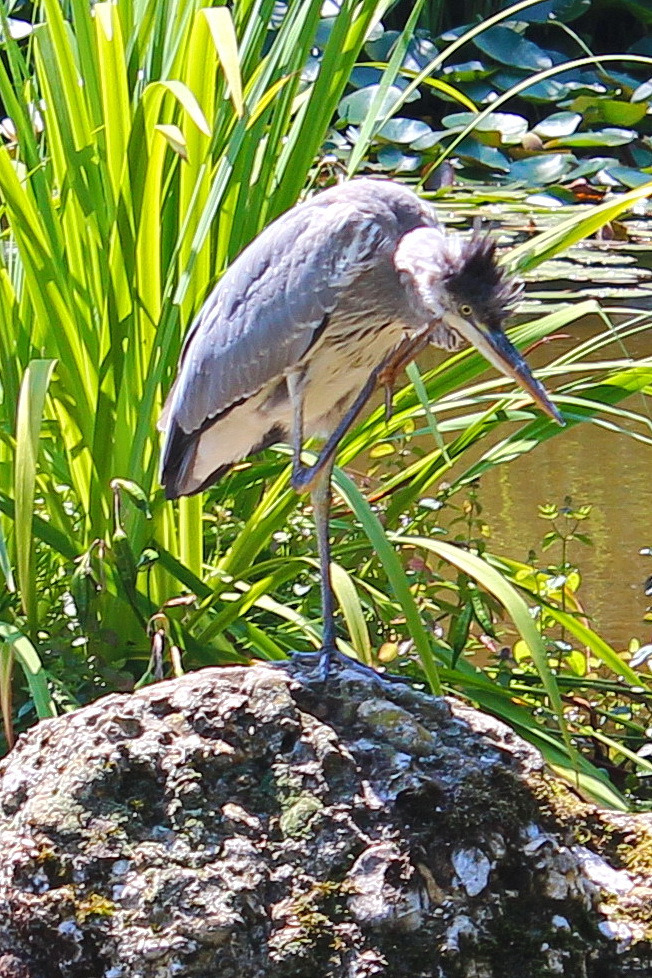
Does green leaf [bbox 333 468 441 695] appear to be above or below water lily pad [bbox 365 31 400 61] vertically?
below

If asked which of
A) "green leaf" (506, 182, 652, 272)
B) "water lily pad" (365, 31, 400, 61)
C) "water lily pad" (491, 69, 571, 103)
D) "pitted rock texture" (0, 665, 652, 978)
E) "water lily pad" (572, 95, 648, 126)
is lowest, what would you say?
"pitted rock texture" (0, 665, 652, 978)

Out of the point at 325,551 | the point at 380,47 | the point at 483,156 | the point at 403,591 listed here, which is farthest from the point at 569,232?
the point at 380,47

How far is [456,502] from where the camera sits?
4.46 meters

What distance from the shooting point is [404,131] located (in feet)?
27.6

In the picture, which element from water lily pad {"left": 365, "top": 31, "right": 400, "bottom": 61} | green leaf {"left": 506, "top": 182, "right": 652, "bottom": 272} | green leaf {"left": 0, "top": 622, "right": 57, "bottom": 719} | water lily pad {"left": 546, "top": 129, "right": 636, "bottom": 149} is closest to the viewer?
green leaf {"left": 0, "top": 622, "right": 57, "bottom": 719}

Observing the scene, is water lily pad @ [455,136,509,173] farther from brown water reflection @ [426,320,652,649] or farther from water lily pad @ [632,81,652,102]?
brown water reflection @ [426,320,652,649]

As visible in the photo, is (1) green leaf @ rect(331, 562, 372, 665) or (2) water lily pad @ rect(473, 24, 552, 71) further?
(2) water lily pad @ rect(473, 24, 552, 71)

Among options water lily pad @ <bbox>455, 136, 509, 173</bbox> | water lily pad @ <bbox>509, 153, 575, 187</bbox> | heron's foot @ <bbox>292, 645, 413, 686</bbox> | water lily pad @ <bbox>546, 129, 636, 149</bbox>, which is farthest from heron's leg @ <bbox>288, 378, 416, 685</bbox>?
water lily pad @ <bbox>546, 129, 636, 149</bbox>

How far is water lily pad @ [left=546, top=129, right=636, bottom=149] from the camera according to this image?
331 inches

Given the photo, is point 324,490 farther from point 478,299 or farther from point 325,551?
point 478,299

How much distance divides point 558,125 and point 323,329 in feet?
22.2

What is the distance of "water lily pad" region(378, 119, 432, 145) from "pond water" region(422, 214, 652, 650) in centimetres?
273

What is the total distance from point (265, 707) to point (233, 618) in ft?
2.20

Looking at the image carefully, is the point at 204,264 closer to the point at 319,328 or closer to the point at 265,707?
the point at 319,328
